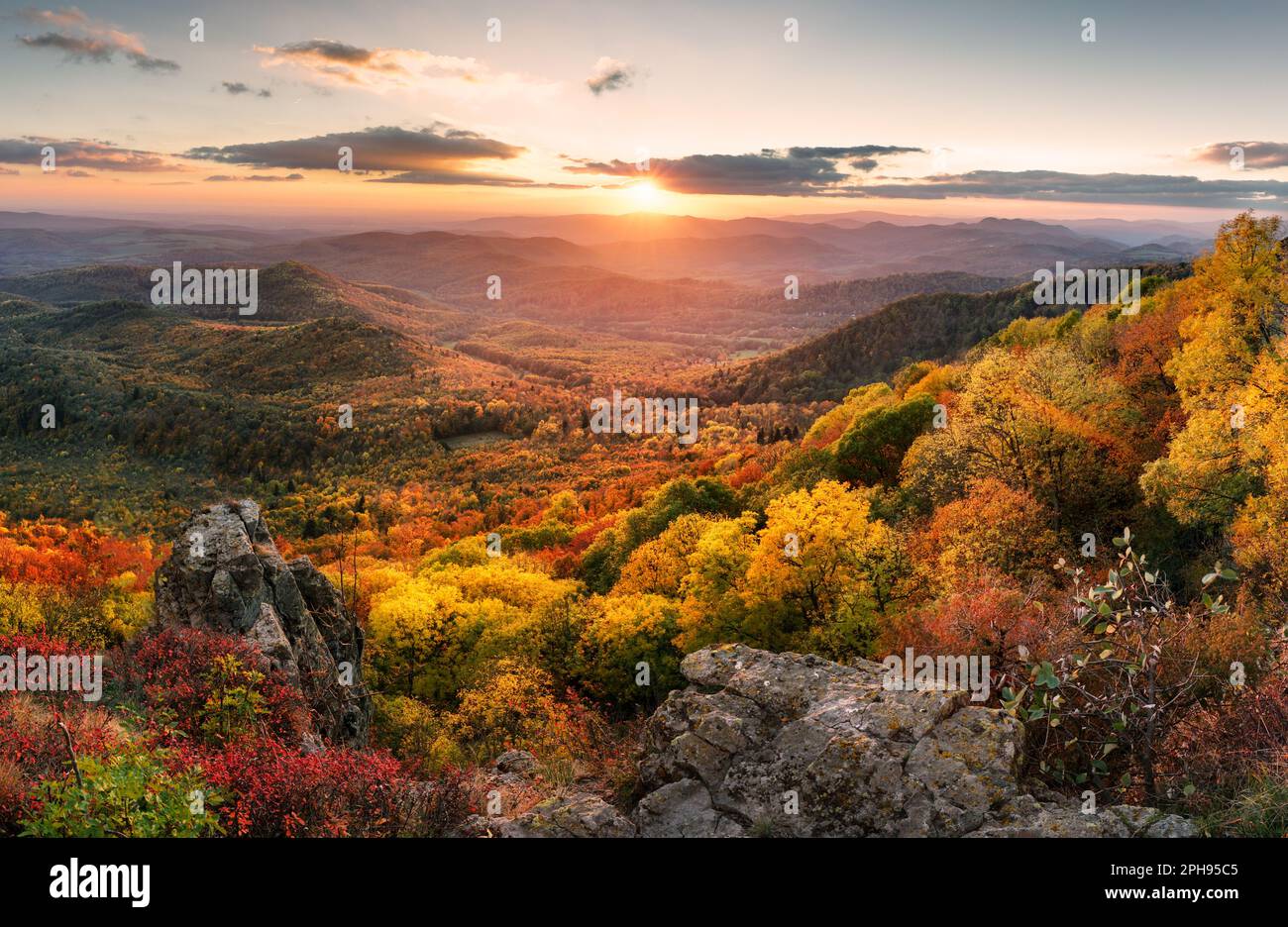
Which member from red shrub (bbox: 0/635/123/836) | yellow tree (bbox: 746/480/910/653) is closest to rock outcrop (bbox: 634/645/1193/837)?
red shrub (bbox: 0/635/123/836)

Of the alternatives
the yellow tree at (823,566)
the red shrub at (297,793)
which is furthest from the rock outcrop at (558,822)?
the yellow tree at (823,566)

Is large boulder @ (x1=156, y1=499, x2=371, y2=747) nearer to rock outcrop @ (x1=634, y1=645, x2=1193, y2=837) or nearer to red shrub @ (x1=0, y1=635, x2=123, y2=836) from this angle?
red shrub @ (x1=0, y1=635, x2=123, y2=836)

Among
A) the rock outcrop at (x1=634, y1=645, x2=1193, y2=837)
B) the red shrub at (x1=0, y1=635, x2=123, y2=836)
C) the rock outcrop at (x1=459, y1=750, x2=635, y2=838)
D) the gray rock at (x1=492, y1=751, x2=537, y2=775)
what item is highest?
the red shrub at (x1=0, y1=635, x2=123, y2=836)

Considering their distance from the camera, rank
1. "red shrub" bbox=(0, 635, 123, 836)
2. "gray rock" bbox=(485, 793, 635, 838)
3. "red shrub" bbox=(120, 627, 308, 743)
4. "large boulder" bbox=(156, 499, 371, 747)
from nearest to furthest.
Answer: "red shrub" bbox=(0, 635, 123, 836) < "gray rock" bbox=(485, 793, 635, 838) < "red shrub" bbox=(120, 627, 308, 743) < "large boulder" bbox=(156, 499, 371, 747)

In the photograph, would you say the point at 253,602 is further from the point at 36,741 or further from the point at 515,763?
the point at 515,763

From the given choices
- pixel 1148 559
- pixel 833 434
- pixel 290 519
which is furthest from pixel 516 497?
pixel 1148 559

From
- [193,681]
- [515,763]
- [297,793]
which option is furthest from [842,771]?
[193,681]

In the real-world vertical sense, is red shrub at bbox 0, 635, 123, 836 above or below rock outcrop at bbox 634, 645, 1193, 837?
above
